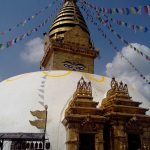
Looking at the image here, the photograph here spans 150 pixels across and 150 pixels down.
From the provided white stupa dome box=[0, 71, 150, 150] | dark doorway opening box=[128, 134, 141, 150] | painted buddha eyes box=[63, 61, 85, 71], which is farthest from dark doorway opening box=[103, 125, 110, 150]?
painted buddha eyes box=[63, 61, 85, 71]

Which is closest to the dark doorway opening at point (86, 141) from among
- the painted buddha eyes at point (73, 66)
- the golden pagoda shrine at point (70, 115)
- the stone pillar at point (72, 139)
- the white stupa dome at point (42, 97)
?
the golden pagoda shrine at point (70, 115)

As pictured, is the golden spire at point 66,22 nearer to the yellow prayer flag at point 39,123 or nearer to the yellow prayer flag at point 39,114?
the yellow prayer flag at point 39,114

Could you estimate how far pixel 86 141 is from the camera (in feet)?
36.3

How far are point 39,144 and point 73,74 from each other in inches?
212

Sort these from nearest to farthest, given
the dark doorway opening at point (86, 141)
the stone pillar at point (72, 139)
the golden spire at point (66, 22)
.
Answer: the stone pillar at point (72, 139)
the dark doorway opening at point (86, 141)
the golden spire at point (66, 22)

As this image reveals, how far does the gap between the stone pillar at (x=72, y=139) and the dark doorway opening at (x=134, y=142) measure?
2467 mm

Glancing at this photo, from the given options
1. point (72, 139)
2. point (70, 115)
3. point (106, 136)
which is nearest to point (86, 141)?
point (72, 139)

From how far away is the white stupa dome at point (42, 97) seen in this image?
37.5 ft

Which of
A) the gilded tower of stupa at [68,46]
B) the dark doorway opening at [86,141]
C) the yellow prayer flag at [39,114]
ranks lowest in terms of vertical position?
the dark doorway opening at [86,141]

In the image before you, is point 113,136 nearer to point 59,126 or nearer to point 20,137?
point 59,126

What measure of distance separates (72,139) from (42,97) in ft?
9.84

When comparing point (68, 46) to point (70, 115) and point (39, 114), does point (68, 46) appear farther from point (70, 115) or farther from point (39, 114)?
point (70, 115)

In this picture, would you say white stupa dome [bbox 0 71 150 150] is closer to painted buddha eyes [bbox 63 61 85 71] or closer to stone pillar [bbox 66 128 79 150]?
stone pillar [bbox 66 128 79 150]

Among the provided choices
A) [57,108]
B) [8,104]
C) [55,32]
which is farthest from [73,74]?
[55,32]
